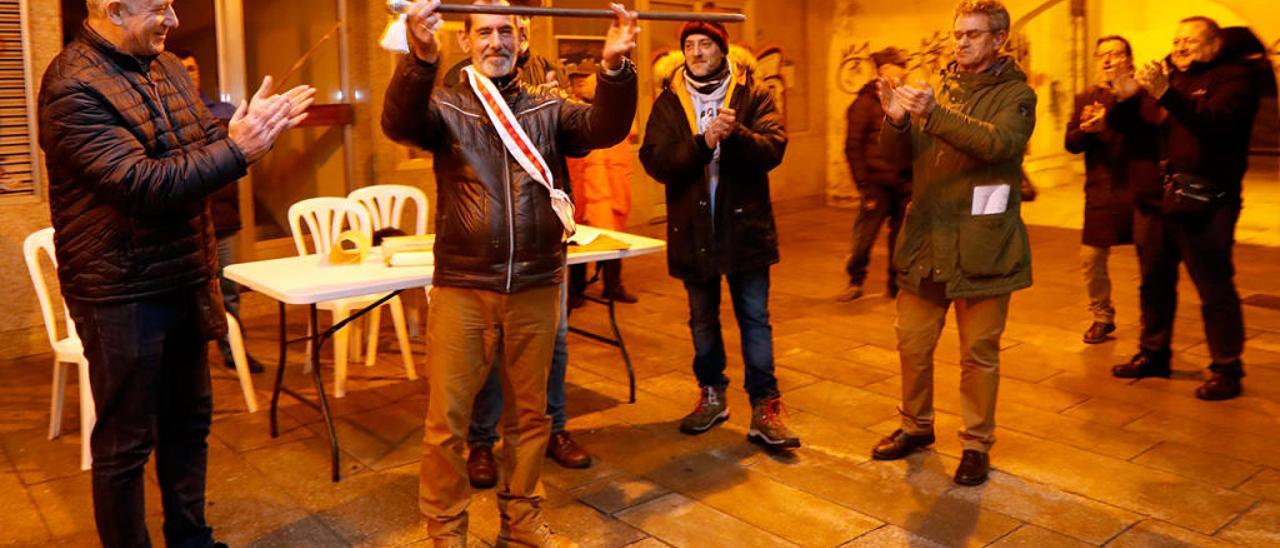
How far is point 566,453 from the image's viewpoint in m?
4.89

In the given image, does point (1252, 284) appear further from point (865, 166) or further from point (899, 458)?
point (899, 458)

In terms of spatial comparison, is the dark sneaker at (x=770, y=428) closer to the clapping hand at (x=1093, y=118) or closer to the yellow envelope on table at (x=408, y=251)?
the yellow envelope on table at (x=408, y=251)

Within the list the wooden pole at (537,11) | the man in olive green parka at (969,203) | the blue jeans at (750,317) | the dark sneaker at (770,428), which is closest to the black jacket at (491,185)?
the wooden pole at (537,11)

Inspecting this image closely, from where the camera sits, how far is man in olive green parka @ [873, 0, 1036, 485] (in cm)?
439

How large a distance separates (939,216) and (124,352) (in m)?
2.95

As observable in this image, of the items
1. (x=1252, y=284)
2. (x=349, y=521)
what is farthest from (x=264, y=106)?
(x=1252, y=284)

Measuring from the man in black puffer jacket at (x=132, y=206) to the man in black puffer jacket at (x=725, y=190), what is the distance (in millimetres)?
1903

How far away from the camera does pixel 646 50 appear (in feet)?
37.3

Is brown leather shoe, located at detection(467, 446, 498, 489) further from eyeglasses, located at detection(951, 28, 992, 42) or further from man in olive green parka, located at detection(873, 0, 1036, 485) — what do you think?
eyeglasses, located at detection(951, 28, 992, 42)

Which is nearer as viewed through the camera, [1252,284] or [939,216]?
[939,216]

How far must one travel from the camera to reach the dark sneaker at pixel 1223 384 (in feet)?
18.9

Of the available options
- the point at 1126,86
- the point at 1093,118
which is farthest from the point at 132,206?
the point at 1093,118

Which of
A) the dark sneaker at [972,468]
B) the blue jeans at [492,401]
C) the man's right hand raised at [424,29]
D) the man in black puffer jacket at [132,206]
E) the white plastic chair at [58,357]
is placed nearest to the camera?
the man's right hand raised at [424,29]

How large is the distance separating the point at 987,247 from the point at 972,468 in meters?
0.88
